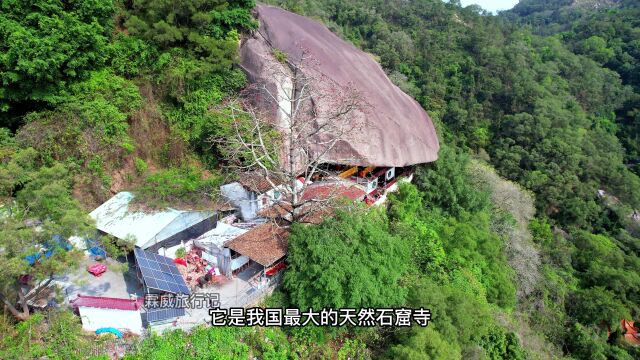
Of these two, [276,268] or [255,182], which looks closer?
[276,268]

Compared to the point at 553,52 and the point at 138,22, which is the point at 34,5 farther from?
the point at 553,52

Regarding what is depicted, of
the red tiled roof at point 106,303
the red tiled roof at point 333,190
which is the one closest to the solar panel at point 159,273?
the red tiled roof at point 106,303

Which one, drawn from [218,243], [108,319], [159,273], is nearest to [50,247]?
[108,319]

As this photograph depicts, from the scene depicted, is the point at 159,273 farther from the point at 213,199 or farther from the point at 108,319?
the point at 213,199

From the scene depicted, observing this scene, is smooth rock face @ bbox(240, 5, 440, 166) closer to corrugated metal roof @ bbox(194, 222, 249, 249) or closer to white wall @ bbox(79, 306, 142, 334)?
corrugated metal roof @ bbox(194, 222, 249, 249)

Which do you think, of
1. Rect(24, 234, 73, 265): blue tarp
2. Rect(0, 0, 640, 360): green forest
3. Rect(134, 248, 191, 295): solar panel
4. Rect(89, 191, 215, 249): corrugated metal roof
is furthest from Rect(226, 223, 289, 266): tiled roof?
Rect(24, 234, 73, 265): blue tarp

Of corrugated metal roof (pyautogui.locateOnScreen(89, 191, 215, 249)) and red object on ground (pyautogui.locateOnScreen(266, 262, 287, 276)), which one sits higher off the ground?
corrugated metal roof (pyautogui.locateOnScreen(89, 191, 215, 249))
